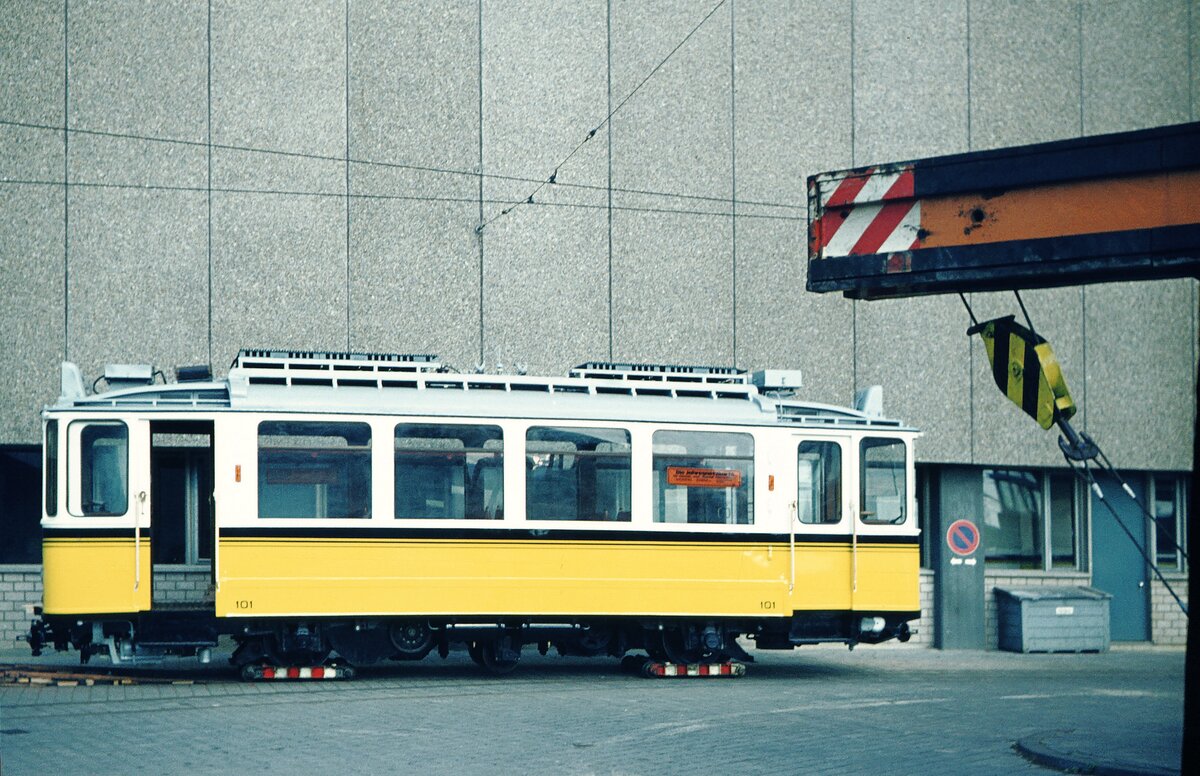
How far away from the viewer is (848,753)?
10906 millimetres

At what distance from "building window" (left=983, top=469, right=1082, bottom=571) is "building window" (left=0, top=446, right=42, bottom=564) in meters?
13.0

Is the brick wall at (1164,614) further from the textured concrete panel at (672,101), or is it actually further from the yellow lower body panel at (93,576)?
the yellow lower body panel at (93,576)

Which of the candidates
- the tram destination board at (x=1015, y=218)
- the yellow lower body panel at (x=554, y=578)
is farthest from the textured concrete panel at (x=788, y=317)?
the tram destination board at (x=1015, y=218)

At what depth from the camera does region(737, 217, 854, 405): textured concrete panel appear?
20.8 meters

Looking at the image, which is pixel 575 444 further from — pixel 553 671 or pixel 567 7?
pixel 567 7

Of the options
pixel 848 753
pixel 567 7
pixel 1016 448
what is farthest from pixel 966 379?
pixel 848 753

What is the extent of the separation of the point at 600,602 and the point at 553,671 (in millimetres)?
1680

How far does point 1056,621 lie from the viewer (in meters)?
21.3

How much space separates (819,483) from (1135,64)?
34.7 feet

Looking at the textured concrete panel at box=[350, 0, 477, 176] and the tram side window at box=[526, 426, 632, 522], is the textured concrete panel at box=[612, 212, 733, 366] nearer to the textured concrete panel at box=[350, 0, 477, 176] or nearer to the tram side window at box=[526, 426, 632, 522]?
the textured concrete panel at box=[350, 0, 477, 176]

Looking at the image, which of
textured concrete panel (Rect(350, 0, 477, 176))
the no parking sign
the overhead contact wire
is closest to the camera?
textured concrete panel (Rect(350, 0, 477, 176))

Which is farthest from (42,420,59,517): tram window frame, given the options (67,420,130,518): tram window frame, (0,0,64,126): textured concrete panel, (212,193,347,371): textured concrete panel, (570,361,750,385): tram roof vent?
(570,361,750,385): tram roof vent

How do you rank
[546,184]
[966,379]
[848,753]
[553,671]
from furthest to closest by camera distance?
[966,379], [546,184], [553,671], [848,753]

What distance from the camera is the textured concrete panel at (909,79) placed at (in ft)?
70.9
